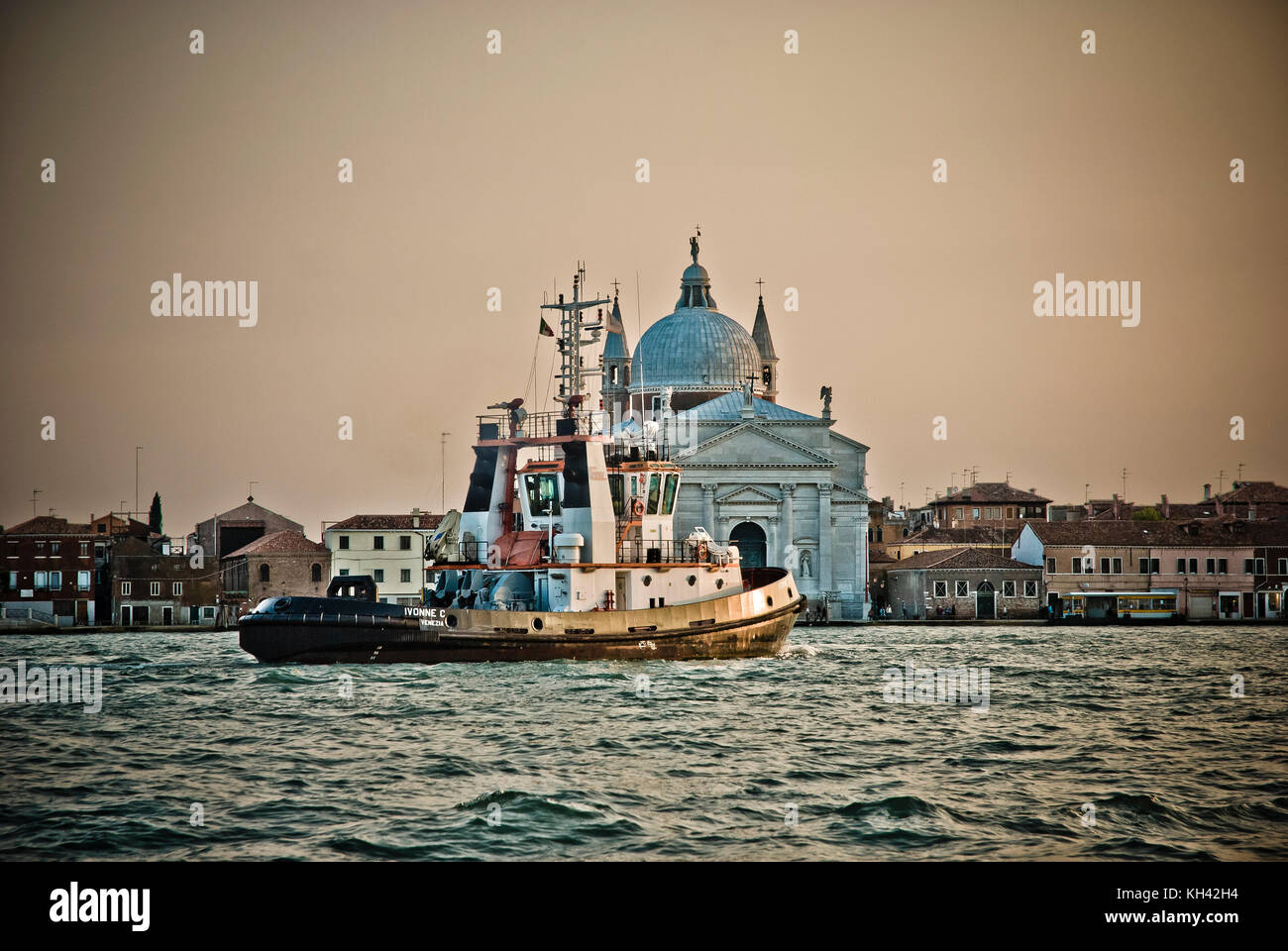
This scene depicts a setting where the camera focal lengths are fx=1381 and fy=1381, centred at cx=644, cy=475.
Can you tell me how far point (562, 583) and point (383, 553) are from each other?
35.9m

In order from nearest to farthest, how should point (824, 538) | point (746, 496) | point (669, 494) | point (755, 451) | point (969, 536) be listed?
point (669, 494) → point (746, 496) → point (755, 451) → point (824, 538) → point (969, 536)

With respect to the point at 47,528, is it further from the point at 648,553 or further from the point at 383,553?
the point at 648,553

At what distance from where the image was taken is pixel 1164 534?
73.9m

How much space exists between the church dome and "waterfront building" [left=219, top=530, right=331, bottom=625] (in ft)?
80.4

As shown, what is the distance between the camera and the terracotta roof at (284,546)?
223 feet

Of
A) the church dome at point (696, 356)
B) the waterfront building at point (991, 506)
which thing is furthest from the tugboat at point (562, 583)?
the waterfront building at point (991, 506)

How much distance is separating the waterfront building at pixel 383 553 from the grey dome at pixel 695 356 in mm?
21306

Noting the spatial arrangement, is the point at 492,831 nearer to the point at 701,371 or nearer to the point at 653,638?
the point at 653,638

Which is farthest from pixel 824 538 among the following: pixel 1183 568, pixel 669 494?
pixel 669 494

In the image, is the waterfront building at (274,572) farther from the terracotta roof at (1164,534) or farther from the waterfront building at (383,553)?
the terracotta roof at (1164,534)

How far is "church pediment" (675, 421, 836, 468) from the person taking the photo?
241ft

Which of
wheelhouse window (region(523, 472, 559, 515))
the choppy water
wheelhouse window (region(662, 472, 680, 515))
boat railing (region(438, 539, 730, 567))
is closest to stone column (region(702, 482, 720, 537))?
wheelhouse window (region(662, 472, 680, 515))
